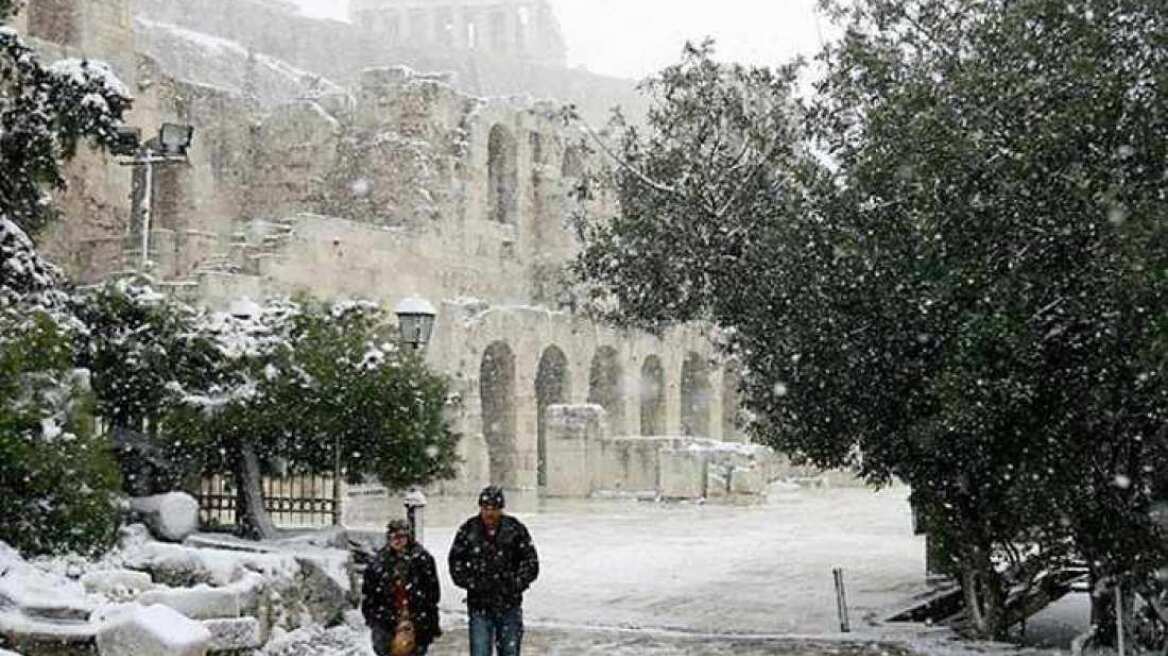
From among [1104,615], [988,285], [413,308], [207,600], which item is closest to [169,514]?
[207,600]

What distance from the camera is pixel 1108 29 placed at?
8.87 m

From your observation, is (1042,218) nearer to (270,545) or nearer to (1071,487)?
(1071,487)

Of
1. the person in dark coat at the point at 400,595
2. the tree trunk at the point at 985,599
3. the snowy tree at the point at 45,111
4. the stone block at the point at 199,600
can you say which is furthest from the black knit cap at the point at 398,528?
the snowy tree at the point at 45,111

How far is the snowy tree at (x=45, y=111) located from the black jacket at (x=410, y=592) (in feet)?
18.9

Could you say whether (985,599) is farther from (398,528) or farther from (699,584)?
(398,528)

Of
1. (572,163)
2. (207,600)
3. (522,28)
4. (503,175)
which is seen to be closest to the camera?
(207,600)

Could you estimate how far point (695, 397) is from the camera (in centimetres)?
4100

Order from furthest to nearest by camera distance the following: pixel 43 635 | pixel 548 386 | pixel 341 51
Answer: pixel 341 51 → pixel 548 386 → pixel 43 635

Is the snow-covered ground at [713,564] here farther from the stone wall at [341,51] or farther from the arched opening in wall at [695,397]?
the stone wall at [341,51]

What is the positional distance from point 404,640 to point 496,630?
73 cm

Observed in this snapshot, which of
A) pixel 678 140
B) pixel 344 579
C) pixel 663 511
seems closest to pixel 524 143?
pixel 663 511

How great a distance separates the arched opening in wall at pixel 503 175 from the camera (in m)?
37.9

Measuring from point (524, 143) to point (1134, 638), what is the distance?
1179 inches

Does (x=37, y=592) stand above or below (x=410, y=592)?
below
